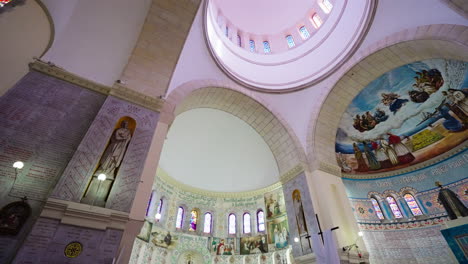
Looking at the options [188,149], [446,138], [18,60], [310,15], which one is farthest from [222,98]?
[446,138]

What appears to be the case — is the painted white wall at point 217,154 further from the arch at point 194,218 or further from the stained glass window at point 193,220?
the stained glass window at point 193,220

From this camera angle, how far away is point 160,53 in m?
6.52

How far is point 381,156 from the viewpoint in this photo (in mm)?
11352

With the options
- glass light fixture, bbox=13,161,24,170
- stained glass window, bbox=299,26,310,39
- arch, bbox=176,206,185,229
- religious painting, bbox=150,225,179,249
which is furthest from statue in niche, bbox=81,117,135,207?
stained glass window, bbox=299,26,310,39

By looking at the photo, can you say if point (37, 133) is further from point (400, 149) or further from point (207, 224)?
point (400, 149)

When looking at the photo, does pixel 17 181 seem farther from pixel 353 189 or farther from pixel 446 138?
pixel 446 138

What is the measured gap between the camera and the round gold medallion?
3602mm

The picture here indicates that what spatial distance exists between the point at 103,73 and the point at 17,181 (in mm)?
3405

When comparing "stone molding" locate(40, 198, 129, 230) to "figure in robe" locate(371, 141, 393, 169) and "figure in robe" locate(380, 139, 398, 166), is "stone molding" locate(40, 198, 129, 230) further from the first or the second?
"figure in robe" locate(380, 139, 398, 166)

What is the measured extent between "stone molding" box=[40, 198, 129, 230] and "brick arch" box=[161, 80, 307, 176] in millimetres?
→ 4676

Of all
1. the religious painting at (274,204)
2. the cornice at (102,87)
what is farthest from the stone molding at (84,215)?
the religious painting at (274,204)

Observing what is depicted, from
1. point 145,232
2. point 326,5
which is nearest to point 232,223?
point 145,232

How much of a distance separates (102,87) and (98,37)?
1.52 meters

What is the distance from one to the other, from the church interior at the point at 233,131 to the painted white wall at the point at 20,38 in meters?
0.03
